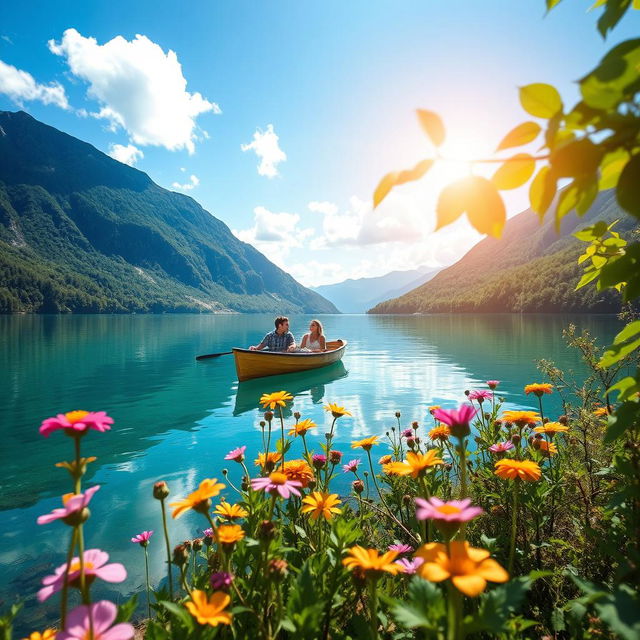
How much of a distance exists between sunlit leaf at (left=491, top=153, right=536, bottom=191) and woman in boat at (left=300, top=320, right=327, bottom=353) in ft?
51.4

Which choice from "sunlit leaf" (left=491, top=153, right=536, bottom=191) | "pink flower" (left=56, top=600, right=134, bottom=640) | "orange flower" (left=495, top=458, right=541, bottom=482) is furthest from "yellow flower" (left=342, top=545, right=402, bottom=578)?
"sunlit leaf" (left=491, top=153, right=536, bottom=191)

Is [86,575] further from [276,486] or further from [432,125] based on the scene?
[432,125]

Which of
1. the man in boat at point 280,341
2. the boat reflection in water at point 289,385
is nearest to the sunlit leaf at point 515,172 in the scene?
the boat reflection in water at point 289,385

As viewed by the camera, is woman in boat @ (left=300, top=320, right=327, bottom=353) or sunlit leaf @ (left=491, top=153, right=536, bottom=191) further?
woman in boat @ (left=300, top=320, right=327, bottom=353)

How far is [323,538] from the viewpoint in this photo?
2.32 m

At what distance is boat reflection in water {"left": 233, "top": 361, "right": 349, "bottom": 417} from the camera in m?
12.2

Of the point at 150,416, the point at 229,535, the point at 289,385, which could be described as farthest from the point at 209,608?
the point at 289,385

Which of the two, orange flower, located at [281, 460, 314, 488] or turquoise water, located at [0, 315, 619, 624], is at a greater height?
orange flower, located at [281, 460, 314, 488]

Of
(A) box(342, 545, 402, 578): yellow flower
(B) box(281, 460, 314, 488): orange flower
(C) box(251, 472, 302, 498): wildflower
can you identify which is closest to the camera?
(A) box(342, 545, 402, 578): yellow flower

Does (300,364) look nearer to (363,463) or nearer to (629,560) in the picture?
(363,463)

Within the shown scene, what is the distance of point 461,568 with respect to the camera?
94 cm

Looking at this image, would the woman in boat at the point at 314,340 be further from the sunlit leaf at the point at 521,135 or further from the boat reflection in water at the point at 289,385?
the sunlit leaf at the point at 521,135

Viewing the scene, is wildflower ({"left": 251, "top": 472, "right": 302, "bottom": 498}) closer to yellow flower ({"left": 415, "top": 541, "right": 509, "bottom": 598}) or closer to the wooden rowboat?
yellow flower ({"left": 415, "top": 541, "right": 509, "bottom": 598})

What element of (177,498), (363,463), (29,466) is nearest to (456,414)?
(177,498)
